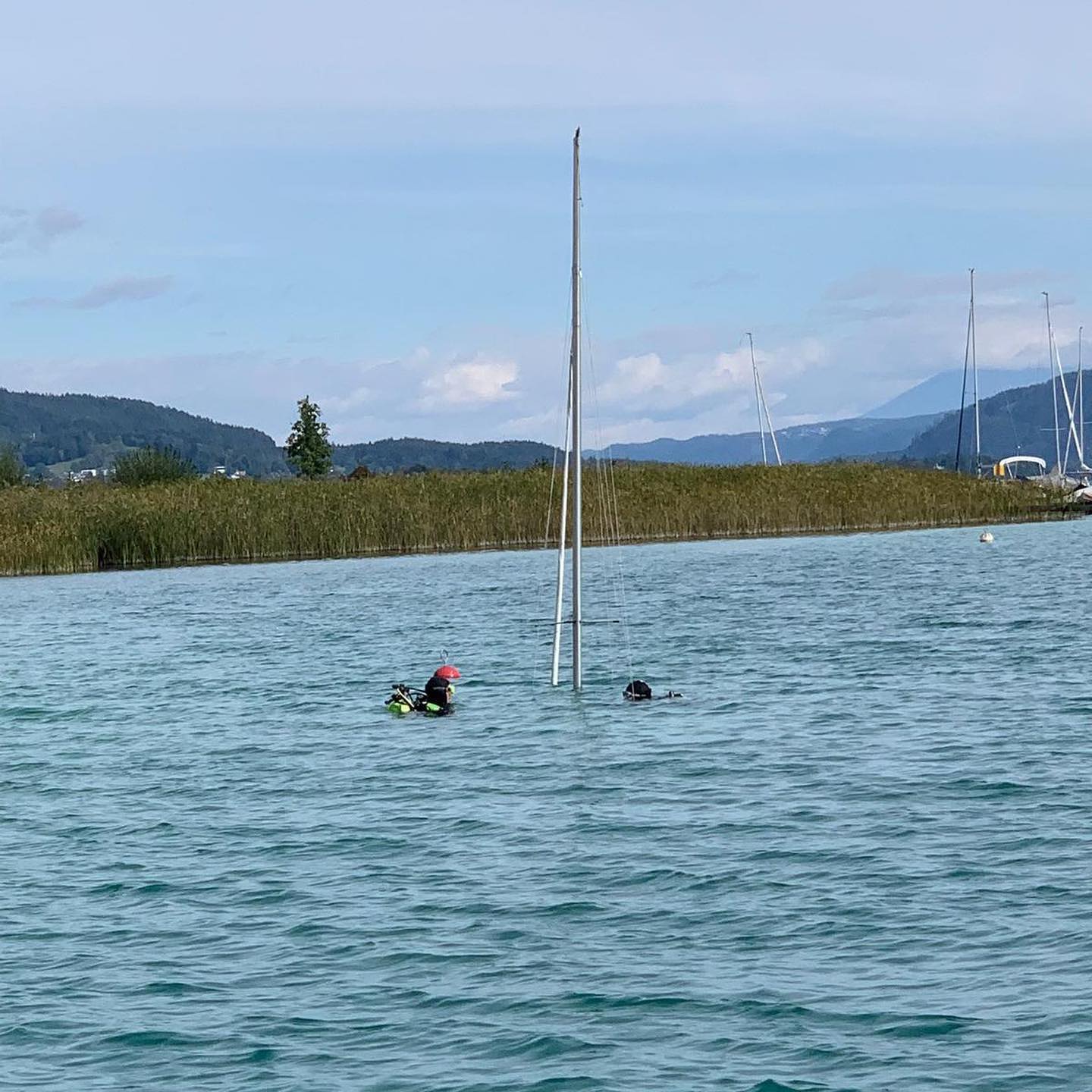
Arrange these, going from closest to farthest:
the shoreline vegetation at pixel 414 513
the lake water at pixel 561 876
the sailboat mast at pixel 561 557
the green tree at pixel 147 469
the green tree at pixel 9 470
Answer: the lake water at pixel 561 876
the sailboat mast at pixel 561 557
the shoreline vegetation at pixel 414 513
the green tree at pixel 147 469
the green tree at pixel 9 470

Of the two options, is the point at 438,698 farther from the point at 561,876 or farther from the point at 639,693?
the point at 561,876

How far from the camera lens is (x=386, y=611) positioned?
166 feet

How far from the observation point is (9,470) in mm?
97562

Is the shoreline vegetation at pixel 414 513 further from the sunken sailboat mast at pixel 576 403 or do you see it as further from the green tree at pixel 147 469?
the sunken sailboat mast at pixel 576 403

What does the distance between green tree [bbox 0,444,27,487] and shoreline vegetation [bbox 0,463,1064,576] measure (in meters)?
12.8

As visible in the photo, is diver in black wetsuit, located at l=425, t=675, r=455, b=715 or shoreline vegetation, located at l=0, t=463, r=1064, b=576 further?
shoreline vegetation, located at l=0, t=463, r=1064, b=576

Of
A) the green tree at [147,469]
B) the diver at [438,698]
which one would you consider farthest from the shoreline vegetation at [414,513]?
the diver at [438,698]

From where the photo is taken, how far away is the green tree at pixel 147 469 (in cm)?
9288

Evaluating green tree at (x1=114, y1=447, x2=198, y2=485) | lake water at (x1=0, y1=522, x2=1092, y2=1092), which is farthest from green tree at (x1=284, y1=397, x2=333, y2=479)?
lake water at (x1=0, y1=522, x2=1092, y2=1092)

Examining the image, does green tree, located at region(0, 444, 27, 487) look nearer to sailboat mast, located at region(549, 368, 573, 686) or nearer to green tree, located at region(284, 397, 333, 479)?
green tree, located at region(284, 397, 333, 479)

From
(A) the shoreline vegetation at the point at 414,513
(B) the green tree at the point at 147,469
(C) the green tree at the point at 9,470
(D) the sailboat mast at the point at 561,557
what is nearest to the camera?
(D) the sailboat mast at the point at 561,557

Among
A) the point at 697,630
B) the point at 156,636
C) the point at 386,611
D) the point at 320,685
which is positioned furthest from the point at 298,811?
the point at 386,611

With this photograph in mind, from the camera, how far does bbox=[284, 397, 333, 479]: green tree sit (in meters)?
112

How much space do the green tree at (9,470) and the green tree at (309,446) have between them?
54.4 ft
